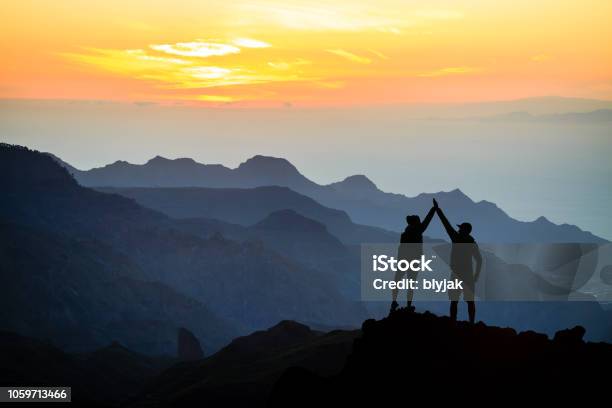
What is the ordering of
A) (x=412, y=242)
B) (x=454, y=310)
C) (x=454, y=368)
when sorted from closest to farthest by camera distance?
(x=454, y=368), (x=412, y=242), (x=454, y=310)

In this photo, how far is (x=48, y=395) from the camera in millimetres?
119375

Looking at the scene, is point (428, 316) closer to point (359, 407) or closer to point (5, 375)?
point (359, 407)

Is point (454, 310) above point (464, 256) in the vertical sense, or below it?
below

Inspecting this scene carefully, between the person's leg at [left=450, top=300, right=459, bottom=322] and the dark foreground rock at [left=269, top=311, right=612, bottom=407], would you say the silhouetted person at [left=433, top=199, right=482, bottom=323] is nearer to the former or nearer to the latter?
the person's leg at [left=450, top=300, right=459, bottom=322]

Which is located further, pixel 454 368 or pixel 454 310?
pixel 454 310

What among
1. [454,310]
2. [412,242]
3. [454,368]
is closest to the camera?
[454,368]

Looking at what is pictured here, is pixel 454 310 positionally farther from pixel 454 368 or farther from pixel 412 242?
pixel 412 242

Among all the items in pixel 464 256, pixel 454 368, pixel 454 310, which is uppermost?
pixel 464 256

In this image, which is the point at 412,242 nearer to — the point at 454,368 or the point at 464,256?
the point at 464,256

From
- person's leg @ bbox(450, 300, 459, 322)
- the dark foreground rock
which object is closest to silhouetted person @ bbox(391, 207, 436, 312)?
person's leg @ bbox(450, 300, 459, 322)

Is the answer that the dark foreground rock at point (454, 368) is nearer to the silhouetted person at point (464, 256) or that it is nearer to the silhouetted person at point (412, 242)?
the silhouetted person at point (464, 256)

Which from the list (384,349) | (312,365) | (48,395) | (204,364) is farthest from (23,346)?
(384,349)

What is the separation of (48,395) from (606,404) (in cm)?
9712

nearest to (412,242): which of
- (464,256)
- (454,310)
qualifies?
(464,256)
